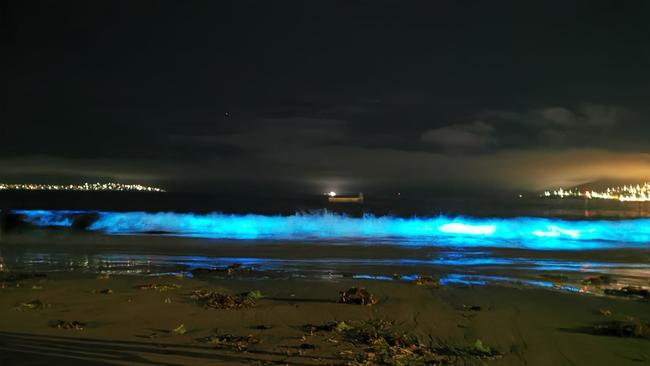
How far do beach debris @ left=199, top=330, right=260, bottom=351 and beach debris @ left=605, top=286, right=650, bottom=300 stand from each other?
7687 mm

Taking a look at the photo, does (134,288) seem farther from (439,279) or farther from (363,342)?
(439,279)

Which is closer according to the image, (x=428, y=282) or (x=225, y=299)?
(x=225, y=299)

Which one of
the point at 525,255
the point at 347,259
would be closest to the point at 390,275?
the point at 347,259

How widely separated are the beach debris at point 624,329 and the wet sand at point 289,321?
0.19m

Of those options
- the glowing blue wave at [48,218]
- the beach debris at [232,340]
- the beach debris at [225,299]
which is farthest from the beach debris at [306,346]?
the glowing blue wave at [48,218]

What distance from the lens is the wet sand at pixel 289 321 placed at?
584 centimetres

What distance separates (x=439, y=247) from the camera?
67.8ft

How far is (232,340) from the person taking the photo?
6.32 meters

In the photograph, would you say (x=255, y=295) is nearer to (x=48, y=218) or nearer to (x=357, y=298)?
(x=357, y=298)

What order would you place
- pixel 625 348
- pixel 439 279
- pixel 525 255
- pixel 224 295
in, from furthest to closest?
pixel 525 255 < pixel 439 279 < pixel 224 295 < pixel 625 348

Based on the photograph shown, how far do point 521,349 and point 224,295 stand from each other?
16.8ft

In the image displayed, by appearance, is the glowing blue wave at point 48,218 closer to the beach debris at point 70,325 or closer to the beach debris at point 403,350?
the beach debris at point 70,325

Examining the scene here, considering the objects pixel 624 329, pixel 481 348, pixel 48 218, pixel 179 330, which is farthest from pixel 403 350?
pixel 48 218

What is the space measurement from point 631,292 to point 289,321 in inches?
288
